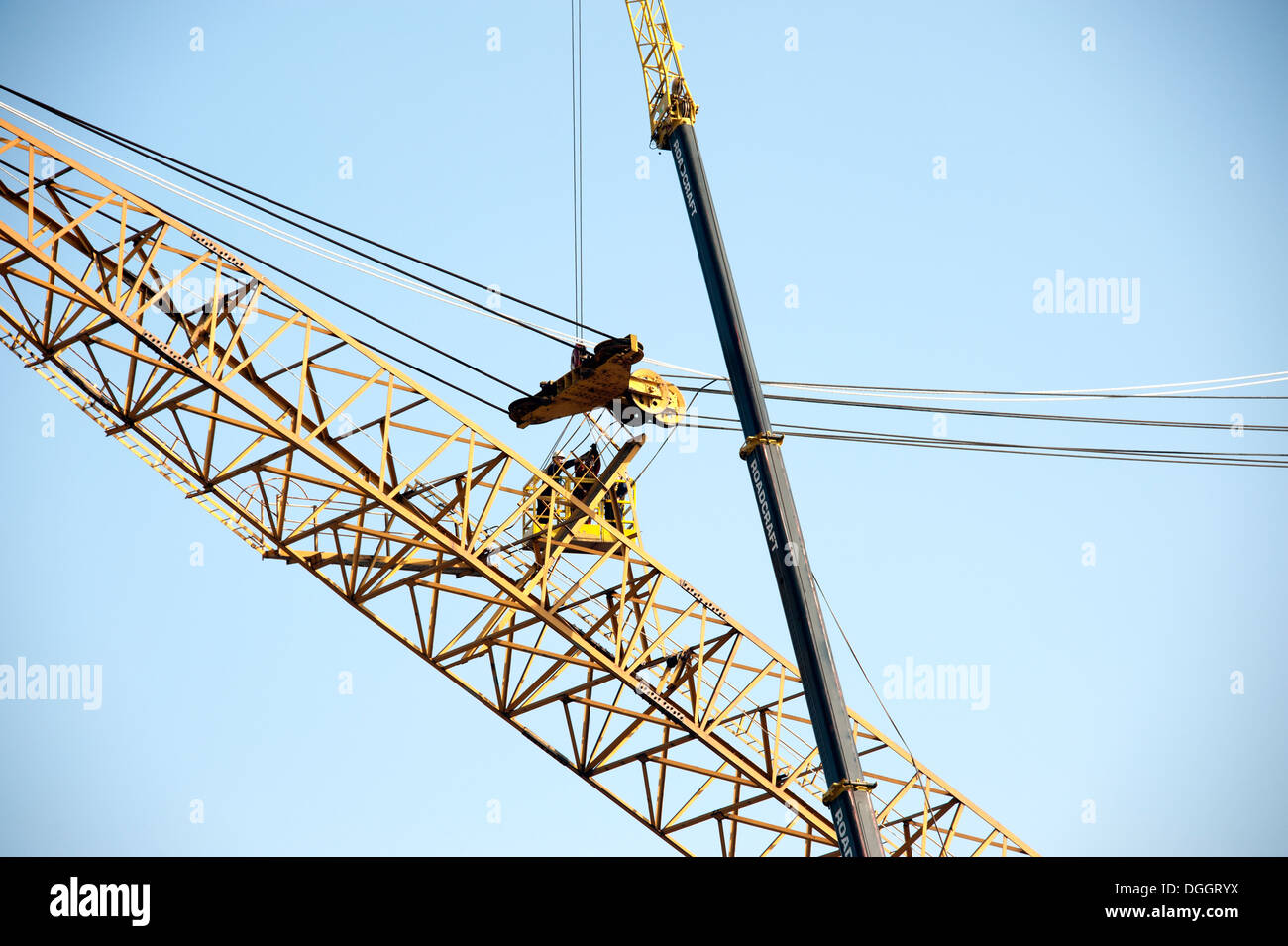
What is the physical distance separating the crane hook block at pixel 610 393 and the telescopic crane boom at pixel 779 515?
2.55m

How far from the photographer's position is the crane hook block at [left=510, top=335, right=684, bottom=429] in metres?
25.0

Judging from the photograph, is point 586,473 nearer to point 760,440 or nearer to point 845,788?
point 760,440

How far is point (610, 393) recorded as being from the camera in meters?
26.0

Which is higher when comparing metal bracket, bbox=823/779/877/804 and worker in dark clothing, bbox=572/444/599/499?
worker in dark clothing, bbox=572/444/599/499

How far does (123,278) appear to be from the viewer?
22.6 meters

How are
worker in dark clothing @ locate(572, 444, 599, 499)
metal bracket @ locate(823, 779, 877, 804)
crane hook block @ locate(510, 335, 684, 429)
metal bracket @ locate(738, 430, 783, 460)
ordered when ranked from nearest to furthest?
metal bracket @ locate(823, 779, 877, 804)
metal bracket @ locate(738, 430, 783, 460)
crane hook block @ locate(510, 335, 684, 429)
worker in dark clothing @ locate(572, 444, 599, 499)

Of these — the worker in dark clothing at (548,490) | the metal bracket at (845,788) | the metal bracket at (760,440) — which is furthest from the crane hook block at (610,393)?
the metal bracket at (845,788)

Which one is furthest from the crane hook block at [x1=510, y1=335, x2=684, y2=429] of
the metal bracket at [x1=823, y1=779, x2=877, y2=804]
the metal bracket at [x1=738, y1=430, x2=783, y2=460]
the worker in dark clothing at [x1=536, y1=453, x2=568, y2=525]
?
the metal bracket at [x1=823, y1=779, x2=877, y2=804]

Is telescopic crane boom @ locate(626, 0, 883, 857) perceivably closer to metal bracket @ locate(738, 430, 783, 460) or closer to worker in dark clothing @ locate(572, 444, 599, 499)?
metal bracket @ locate(738, 430, 783, 460)

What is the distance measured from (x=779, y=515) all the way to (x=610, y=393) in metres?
5.91

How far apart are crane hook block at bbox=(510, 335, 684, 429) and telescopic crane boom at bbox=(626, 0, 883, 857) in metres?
2.55

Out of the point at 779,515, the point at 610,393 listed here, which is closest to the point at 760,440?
the point at 779,515

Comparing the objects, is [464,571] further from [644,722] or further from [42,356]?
[42,356]
